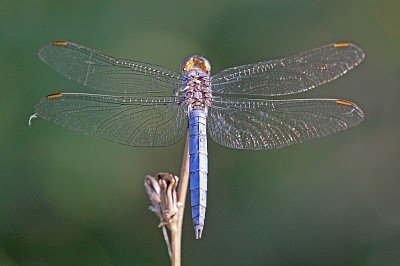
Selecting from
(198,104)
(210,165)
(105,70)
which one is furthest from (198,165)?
(210,165)

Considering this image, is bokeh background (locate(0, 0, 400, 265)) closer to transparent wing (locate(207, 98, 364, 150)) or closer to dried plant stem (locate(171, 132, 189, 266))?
transparent wing (locate(207, 98, 364, 150))

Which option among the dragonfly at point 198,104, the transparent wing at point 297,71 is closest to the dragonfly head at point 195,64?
the dragonfly at point 198,104

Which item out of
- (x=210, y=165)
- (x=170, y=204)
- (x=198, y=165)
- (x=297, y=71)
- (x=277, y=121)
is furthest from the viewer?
(x=210, y=165)

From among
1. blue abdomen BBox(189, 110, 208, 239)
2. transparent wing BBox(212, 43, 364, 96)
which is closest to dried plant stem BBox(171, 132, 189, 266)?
blue abdomen BBox(189, 110, 208, 239)

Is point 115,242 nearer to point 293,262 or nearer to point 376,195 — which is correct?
point 293,262

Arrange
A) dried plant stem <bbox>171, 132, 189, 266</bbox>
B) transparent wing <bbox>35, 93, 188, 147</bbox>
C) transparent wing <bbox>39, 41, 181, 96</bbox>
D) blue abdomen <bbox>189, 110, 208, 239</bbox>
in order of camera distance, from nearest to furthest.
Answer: dried plant stem <bbox>171, 132, 189, 266</bbox> < blue abdomen <bbox>189, 110, 208, 239</bbox> < transparent wing <bbox>35, 93, 188, 147</bbox> < transparent wing <bbox>39, 41, 181, 96</bbox>

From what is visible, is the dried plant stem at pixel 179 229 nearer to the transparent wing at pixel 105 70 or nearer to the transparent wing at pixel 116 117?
the transparent wing at pixel 116 117

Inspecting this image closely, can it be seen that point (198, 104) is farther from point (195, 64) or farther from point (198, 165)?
point (198, 165)
